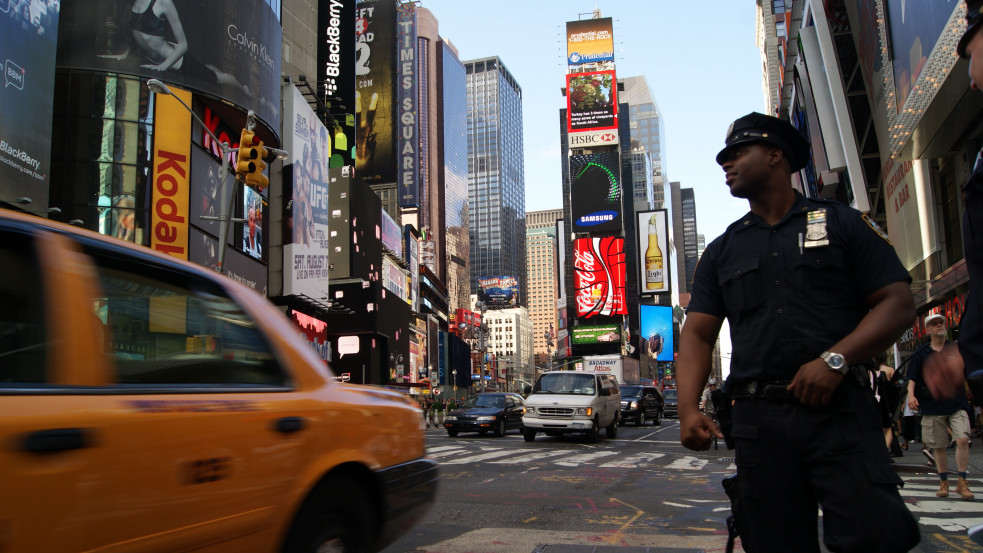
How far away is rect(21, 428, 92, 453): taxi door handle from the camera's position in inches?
82.2

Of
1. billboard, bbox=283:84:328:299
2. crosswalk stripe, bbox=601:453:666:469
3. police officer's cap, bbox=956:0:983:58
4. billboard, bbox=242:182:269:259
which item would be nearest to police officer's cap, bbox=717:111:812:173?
police officer's cap, bbox=956:0:983:58

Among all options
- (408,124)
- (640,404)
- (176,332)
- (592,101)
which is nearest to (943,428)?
(176,332)

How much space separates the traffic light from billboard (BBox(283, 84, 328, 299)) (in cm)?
2966

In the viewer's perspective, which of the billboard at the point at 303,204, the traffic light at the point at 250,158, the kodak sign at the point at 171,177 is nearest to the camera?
the traffic light at the point at 250,158

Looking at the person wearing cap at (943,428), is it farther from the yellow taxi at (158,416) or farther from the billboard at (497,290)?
the billboard at (497,290)

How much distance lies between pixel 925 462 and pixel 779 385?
11.6 meters

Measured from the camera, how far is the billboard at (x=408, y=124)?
135 m

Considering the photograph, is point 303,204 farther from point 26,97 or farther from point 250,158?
point 250,158

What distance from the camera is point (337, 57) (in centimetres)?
5519

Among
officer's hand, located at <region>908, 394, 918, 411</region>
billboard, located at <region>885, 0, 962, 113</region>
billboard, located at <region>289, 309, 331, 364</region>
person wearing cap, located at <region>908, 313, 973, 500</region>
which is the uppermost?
billboard, located at <region>885, 0, 962, 113</region>

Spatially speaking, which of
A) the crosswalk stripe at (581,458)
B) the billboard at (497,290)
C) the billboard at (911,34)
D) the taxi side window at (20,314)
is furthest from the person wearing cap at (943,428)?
the billboard at (497,290)

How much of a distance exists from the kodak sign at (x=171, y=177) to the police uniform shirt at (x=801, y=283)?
29.9 metres

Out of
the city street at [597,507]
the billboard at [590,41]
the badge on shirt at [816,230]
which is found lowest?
the city street at [597,507]

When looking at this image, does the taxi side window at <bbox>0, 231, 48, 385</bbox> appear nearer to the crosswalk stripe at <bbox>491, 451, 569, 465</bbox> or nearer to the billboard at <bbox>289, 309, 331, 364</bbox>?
the crosswalk stripe at <bbox>491, 451, 569, 465</bbox>
